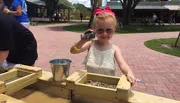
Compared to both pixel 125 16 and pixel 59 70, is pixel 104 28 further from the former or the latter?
pixel 125 16

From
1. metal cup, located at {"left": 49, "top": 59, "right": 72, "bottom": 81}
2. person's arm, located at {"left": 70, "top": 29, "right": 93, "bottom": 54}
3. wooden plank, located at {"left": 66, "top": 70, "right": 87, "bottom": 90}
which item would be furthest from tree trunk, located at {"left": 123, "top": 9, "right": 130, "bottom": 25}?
wooden plank, located at {"left": 66, "top": 70, "right": 87, "bottom": 90}

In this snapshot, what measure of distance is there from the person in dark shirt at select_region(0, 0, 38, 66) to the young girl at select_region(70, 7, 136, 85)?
65 cm

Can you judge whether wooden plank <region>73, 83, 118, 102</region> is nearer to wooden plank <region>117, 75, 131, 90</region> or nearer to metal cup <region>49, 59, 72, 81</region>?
wooden plank <region>117, 75, 131, 90</region>

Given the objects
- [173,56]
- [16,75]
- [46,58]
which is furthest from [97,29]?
[173,56]

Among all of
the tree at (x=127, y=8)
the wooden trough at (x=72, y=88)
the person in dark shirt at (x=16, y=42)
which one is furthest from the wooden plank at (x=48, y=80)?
the tree at (x=127, y=8)

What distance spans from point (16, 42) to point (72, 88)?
116 cm

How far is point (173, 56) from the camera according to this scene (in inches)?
328

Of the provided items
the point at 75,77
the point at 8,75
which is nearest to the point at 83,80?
the point at 75,77

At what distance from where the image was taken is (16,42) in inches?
101

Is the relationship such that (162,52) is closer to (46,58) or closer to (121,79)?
(46,58)

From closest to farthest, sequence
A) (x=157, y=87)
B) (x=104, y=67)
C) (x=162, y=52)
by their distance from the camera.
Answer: (x=104, y=67) < (x=157, y=87) < (x=162, y=52)

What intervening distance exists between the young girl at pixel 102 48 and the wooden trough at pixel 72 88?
1.16 ft

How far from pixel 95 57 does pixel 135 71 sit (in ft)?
12.9

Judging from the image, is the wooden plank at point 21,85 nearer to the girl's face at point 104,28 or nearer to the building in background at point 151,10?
the girl's face at point 104,28
